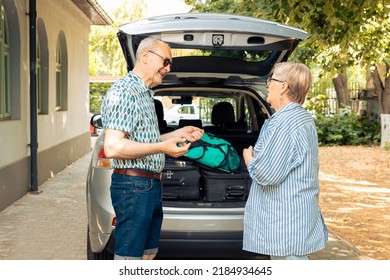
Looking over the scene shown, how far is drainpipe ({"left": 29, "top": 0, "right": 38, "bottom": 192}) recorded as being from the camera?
988 cm

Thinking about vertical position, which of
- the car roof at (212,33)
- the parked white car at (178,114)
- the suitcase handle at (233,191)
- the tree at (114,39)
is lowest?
the suitcase handle at (233,191)

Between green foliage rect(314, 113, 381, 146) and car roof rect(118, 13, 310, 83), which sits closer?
car roof rect(118, 13, 310, 83)

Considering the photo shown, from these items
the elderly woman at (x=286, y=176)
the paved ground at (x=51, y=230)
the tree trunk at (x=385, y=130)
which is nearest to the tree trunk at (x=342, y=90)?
the tree trunk at (x=385, y=130)

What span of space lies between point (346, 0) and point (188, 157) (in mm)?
3864

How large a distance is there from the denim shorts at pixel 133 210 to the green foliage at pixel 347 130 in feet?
58.9

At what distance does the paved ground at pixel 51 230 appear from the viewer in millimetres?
6422

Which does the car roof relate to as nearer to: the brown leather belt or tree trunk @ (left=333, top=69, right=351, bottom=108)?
the brown leather belt

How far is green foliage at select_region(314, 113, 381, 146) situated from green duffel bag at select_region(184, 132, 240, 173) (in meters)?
16.1

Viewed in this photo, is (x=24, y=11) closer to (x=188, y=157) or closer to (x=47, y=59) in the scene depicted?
(x=47, y=59)

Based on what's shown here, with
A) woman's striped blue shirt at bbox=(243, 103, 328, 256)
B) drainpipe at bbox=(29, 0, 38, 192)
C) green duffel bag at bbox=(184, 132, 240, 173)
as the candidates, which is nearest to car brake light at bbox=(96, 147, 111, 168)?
green duffel bag at bbox=(184, 132, 240, 173)

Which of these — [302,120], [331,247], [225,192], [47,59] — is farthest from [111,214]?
[47,59]

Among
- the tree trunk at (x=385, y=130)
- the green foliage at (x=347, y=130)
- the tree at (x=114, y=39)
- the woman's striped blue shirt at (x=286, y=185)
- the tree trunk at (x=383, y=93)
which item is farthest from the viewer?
the tree at (x=114, y=39)

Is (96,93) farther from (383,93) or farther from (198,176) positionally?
(198,176)

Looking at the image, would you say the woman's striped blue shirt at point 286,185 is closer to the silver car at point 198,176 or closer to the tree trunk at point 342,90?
the silver car at point 198,176
